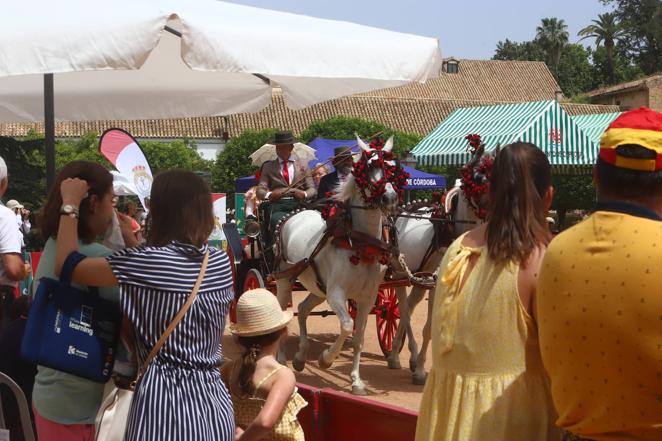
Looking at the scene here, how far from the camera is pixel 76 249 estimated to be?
3.11 metres

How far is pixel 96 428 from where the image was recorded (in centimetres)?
311

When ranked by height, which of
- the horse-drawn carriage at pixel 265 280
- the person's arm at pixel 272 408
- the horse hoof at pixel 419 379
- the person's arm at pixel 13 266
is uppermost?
the person's arm at pixel 13 266

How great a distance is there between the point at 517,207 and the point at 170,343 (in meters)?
1.23

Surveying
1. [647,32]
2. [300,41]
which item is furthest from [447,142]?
[647,32]

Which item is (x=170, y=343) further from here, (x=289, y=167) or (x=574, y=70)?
(x=574, y=70)

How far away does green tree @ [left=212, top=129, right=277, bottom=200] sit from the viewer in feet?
139

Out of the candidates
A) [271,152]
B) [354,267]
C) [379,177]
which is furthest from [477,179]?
[271,152]

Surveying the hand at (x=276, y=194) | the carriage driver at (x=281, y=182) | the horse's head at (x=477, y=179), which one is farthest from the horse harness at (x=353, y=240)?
the carriage driver at (x=281, y=182)

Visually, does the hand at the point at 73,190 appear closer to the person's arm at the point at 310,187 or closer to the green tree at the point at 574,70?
the person's arm at the point at 310,187

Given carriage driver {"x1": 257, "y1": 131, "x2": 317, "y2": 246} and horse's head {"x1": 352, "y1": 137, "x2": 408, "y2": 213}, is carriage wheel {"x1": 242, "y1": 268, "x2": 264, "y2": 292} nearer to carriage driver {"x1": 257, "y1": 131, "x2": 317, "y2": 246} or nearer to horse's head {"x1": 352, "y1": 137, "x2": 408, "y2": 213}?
carriage driver {"x1": 257, "y1": 131, "x2": 317, "y2": 246}

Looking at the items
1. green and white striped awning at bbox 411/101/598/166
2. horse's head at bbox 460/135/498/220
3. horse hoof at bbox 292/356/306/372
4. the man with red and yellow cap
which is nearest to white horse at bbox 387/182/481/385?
horse's head at bbox 460/135/498/220

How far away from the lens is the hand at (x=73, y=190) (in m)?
3.22

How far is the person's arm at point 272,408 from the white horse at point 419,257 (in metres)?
5.56

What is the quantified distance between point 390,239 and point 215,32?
16.8ft
